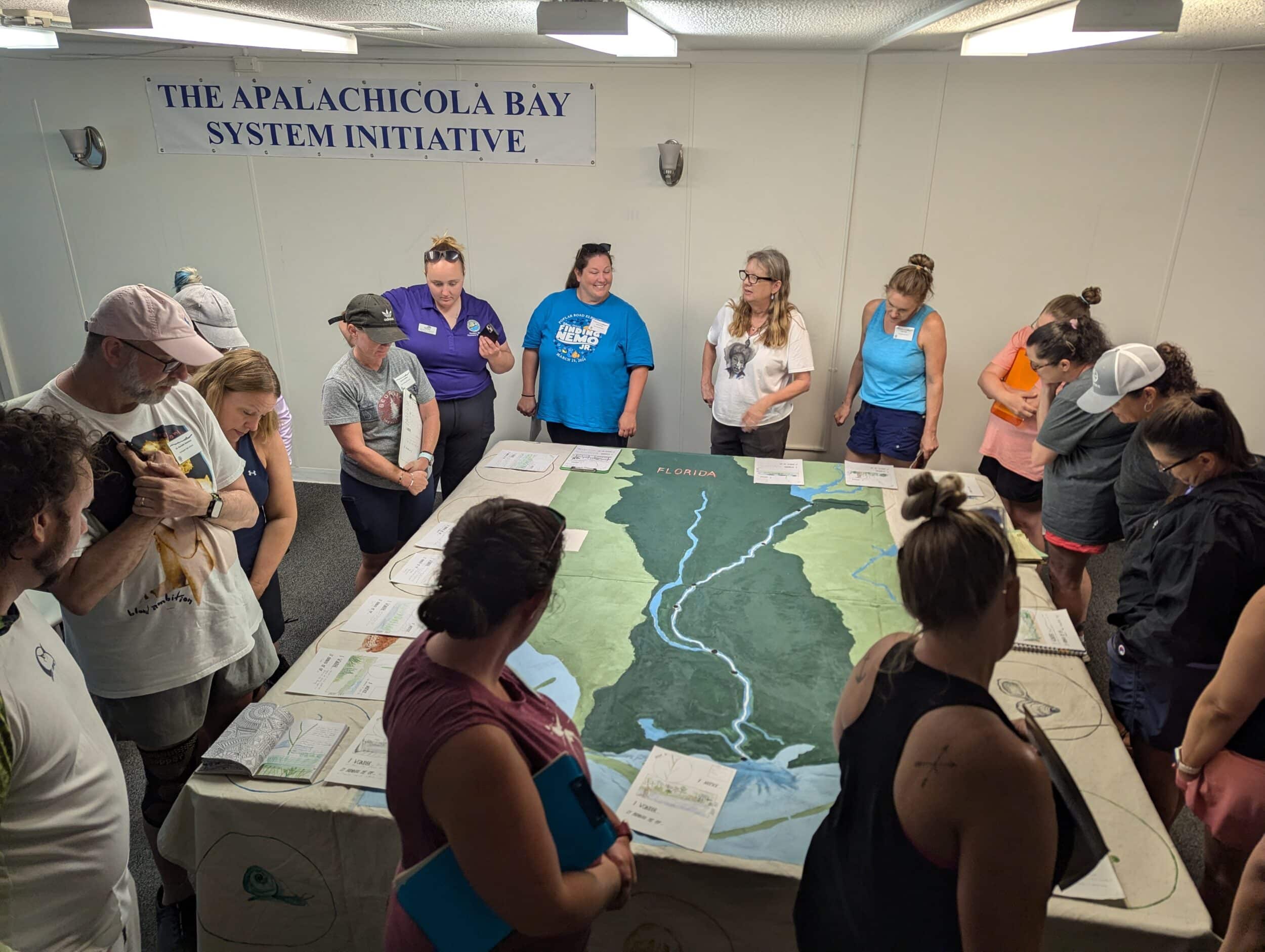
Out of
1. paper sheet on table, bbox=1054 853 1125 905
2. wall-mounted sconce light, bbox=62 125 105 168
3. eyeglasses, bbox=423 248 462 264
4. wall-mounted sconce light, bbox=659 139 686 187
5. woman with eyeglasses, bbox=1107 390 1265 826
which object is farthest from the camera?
wall-mounted sconce light, bbox=62 125 105 168

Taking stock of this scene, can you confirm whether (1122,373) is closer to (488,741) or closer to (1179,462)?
→ (1179,462)

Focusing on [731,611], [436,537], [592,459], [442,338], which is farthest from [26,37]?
[731,611]

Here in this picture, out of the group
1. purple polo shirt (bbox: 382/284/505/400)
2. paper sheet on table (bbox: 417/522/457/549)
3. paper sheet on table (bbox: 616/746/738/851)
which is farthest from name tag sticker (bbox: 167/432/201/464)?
purple polo shirt (bbox: 382/284/505/400)

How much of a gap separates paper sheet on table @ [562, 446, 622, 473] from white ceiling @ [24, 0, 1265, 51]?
1.55 metres

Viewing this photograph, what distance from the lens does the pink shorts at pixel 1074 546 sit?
279cm

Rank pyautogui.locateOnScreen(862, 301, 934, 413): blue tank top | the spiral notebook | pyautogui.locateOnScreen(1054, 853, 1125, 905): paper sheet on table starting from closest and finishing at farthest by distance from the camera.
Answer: pyautogui.locateOnScreen(1054, 853, 1125, 905): paper sheet on table
the spiral notebook
pyautogui.locateOnScreen(862, 301, 934, 413): blue tank top

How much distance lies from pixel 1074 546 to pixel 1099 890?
1.73 metres

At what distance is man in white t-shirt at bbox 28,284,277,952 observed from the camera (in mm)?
1576

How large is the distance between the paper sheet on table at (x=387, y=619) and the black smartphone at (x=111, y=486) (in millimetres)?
625

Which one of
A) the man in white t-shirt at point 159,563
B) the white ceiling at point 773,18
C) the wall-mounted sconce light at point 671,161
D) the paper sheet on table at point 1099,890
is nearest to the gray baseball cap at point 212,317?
the white ceiling at point 773,18

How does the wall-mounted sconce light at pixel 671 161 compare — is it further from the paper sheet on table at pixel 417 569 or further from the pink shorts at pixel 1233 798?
the pink shorts at pixel 1233 798

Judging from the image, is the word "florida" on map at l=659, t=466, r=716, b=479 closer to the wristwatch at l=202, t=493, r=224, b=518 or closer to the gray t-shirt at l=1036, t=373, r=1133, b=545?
the gray t-shirt at l=1036, t=373, r=1133, b=545

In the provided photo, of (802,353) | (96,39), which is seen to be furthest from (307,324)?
(802,353)

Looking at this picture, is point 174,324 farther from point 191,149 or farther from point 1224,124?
point 1224,124
